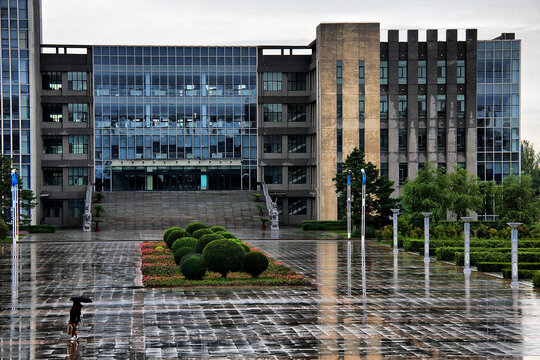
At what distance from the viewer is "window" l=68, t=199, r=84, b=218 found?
82.6 m

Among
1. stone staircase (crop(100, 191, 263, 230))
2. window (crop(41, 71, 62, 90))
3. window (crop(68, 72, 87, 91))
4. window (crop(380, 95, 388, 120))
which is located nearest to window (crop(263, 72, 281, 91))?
window (crop(380, 95, 388, 120))

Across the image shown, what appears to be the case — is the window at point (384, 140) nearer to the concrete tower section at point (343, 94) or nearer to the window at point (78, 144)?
the concrete tower section at point (343, 94)

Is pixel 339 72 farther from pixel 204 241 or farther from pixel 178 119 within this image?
pixel 204 241

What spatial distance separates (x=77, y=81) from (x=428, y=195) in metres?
41.6

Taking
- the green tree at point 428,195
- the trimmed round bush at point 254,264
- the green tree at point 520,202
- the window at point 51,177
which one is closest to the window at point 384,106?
the green tree at point 428,195

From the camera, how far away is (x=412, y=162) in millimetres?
81000

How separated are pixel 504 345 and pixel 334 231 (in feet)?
170

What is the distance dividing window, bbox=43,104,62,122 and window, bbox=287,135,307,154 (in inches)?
1008

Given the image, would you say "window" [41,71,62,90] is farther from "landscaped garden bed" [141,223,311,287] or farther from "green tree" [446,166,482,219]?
"landscaped garden bed" [141,223,311,287]

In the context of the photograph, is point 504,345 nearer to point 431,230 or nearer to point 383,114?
point 431,230

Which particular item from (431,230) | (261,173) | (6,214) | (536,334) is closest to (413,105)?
(261,173)

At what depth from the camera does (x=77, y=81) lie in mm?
84438

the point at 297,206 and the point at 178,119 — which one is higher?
the point at 178,119

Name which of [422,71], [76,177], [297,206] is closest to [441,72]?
[422,71]
